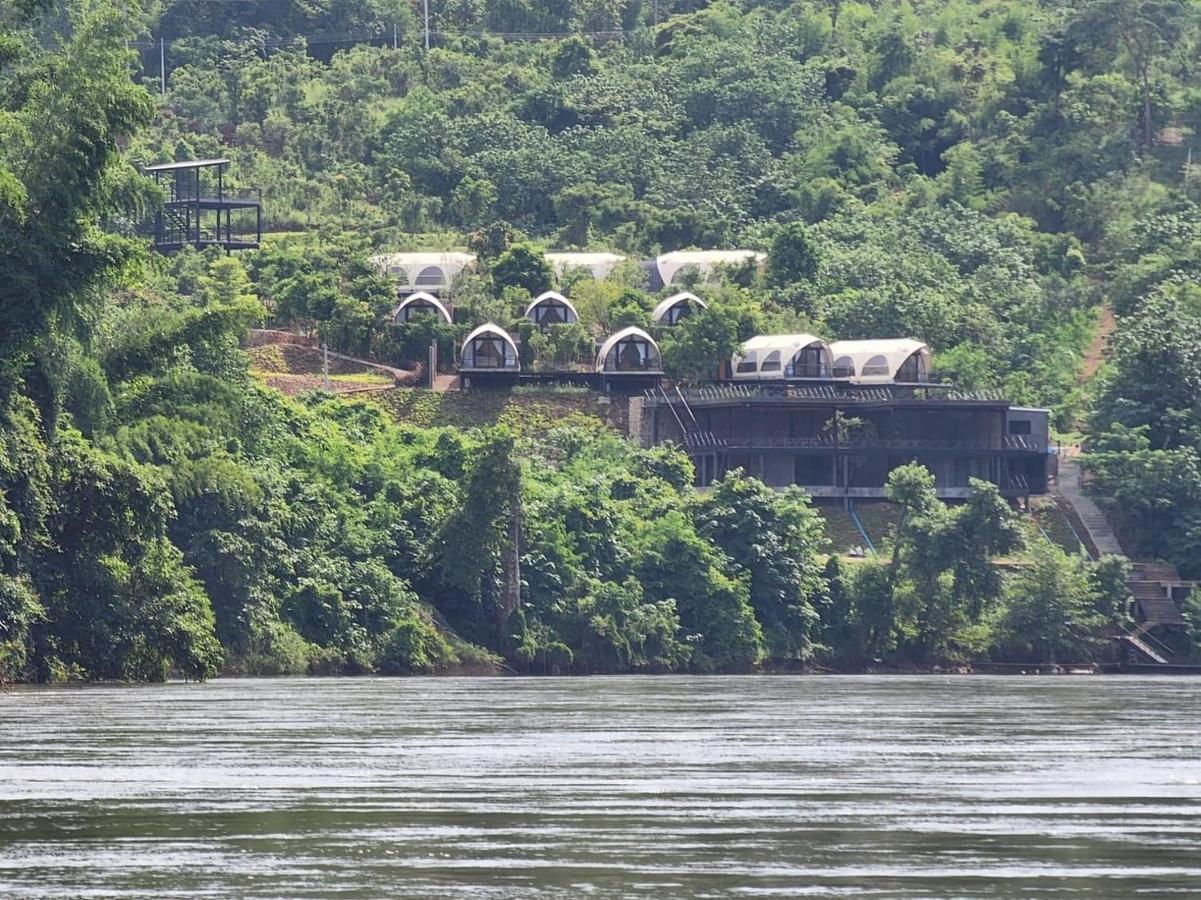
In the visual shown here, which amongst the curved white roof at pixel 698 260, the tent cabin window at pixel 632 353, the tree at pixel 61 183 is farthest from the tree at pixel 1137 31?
the tree at pixel 61 183

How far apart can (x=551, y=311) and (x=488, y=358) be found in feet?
16.1

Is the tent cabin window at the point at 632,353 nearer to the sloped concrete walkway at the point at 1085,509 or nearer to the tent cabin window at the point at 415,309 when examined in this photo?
the tent cabin window at the point at 415,309

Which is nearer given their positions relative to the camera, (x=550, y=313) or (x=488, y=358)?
(x=488, y=358)

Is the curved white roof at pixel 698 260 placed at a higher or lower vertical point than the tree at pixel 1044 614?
higher

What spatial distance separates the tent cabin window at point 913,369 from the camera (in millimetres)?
87000

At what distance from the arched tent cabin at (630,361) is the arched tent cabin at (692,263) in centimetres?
950

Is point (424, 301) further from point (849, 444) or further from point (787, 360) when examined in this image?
point (849, 444)

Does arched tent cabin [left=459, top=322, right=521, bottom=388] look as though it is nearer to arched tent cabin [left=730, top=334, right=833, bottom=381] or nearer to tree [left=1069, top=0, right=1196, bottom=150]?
arched tent cabin [left=730, top=334, right=833, bottom=381]

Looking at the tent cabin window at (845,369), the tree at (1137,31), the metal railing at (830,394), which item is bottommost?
the metal railing at (830,394)

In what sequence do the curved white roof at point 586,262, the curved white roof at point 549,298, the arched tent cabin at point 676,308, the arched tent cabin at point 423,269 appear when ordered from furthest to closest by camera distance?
the curved white roof at point 586,262 → the arched tent cabin at point 423,269 → the arched tent cabin at point 676,308 → the curved white roof at point 549,298

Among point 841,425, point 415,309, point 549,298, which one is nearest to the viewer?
point 841,425

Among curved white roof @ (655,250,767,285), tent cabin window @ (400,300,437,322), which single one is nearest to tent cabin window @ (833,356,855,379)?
curved white roof @ (655,250,767,285)

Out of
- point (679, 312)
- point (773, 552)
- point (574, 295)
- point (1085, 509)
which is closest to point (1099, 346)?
point (1085, 509)

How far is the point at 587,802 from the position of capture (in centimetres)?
2233
